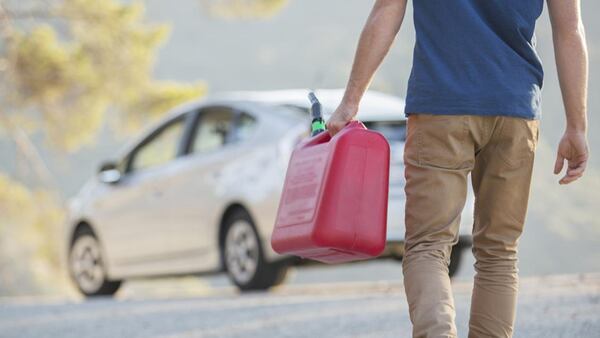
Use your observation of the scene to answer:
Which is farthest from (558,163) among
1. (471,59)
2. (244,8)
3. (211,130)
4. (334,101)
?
(244,8)

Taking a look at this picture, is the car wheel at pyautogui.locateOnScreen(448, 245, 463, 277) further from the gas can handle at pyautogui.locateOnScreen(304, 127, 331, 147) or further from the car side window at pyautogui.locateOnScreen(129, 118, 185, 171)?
the gas can handle at pyautogui.locateOnScreen(304, 127, 331, 147)

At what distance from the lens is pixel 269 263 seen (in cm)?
947

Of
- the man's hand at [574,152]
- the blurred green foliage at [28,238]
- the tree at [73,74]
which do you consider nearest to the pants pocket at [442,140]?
the man's hand at [574,152]

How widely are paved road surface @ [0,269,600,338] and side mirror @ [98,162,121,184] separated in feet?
6.81

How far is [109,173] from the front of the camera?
38.0 feet

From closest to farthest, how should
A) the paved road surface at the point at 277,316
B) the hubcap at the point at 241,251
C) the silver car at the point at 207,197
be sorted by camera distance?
the paved road surface at the point at 277,316 < the silver car at the point at 207,197 < the hubcap at the point at 241,251

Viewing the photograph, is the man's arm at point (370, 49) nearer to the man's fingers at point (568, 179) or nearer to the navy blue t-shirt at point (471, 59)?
the navy blue t-shirt at point (471, 59)

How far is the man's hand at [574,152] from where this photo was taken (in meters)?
3.81

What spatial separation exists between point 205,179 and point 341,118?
641 cm

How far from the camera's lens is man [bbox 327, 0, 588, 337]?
12.0 feet

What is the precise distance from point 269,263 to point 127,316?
1.69 m

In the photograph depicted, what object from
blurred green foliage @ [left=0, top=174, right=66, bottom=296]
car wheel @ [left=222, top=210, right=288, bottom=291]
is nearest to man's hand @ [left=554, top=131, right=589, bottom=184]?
car wheel @ [left=222, top=210, right=288, bottom=291]

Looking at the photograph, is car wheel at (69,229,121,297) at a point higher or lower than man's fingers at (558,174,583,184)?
lower

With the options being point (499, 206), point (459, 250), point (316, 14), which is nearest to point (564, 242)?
point (316, 14)
